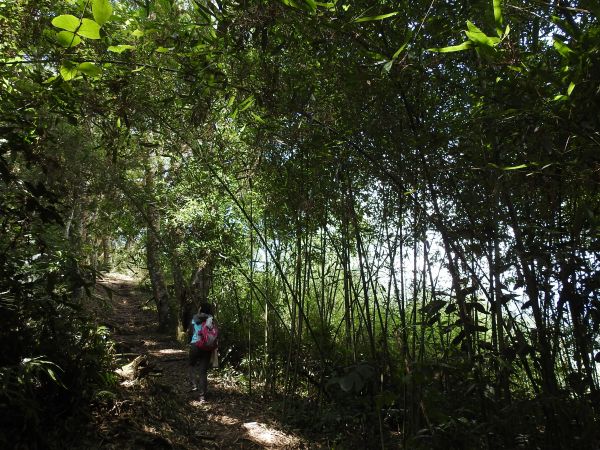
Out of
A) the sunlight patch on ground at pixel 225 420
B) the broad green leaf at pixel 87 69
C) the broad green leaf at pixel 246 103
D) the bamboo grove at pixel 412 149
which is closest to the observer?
the broad green leaf at pixel 87 69

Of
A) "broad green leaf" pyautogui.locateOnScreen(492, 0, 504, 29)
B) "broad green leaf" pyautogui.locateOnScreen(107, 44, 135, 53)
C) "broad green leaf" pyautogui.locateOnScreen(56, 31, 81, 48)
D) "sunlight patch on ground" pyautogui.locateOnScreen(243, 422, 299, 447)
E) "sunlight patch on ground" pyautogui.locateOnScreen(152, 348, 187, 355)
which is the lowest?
"sunlight patch on ground" pyautogui.locateOnScreen(243, 422, 299, 447)

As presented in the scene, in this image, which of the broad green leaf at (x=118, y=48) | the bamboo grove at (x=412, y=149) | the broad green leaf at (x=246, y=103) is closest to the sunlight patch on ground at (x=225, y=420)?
the bamboo grove at (x=412, y=149)

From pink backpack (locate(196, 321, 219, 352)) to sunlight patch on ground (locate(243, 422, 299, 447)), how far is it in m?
0.99

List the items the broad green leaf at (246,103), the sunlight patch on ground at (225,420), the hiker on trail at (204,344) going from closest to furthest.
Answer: the broad green leaf at (246,103)
the sunlight patch on ground at (225,420)
the hiker on trail at (204,344)

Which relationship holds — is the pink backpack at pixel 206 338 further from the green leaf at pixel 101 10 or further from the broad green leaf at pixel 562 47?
the broad green leaf at pixel 562 47

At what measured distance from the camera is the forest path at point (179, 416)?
278 cm

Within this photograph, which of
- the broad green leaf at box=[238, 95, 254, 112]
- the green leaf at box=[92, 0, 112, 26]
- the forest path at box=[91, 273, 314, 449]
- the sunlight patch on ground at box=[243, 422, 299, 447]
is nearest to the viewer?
the green leaf at box=[92, 0, 112, 26]

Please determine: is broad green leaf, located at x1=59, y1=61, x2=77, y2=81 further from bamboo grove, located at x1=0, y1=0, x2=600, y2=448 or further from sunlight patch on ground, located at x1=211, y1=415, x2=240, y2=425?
sunlight patch on ground, located at x1=211, y1=415, x2=240, y2=425

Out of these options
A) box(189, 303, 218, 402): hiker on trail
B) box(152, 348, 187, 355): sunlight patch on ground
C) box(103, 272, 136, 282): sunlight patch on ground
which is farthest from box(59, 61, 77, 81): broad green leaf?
box(103, 272, 136, 282): sunlight patch on ground

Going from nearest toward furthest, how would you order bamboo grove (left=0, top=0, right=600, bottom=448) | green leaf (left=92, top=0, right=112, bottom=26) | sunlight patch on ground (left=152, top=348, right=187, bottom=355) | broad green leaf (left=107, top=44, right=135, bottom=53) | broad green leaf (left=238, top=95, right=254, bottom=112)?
green leaf (left=92, top=0, right=112, bottom=26) → broad green leaf (left=107, top=44, right=135, bottom=53) → bamboo grove (left=0, top=0, right=600, bottom=448) → broad green leaf (left=238, top=95, right=254, bottom=112) → sunlight patch on ground (left=152, top=348, right=187, bottom=355)

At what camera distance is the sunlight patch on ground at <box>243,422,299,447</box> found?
3.73 m

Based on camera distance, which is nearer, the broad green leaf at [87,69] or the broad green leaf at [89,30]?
the broad green leaf at [89,30]

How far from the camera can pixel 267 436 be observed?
3.85 meters

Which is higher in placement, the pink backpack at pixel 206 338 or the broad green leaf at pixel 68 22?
the broad green leaf at pixel 68 22
